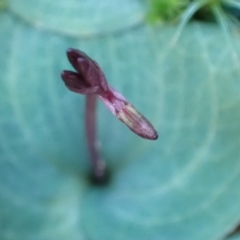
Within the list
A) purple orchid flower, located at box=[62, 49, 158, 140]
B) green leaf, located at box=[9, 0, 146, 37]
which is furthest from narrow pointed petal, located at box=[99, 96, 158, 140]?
green leaf, located at box=[9, 0, 146, 37]

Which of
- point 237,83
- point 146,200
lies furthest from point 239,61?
point 146,200

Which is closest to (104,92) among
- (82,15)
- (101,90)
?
(101,90)

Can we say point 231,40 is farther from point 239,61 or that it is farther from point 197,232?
point 197,232

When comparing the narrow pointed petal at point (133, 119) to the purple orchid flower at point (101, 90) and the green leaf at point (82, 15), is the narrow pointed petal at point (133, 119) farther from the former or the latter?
the green leaf at point (82, 15)

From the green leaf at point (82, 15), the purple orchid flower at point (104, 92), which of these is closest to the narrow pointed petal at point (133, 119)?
the purple orchid flower at point (104, 92)

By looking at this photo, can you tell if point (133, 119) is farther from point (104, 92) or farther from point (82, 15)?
point (82, 15)

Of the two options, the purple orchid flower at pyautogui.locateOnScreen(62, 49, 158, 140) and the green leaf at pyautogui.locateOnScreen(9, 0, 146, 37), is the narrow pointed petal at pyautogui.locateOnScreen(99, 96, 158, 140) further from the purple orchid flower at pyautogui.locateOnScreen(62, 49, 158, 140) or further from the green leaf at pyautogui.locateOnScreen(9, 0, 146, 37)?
the green leaf at pyautogui.locateOnScreen(9, 0, 146, 37)
